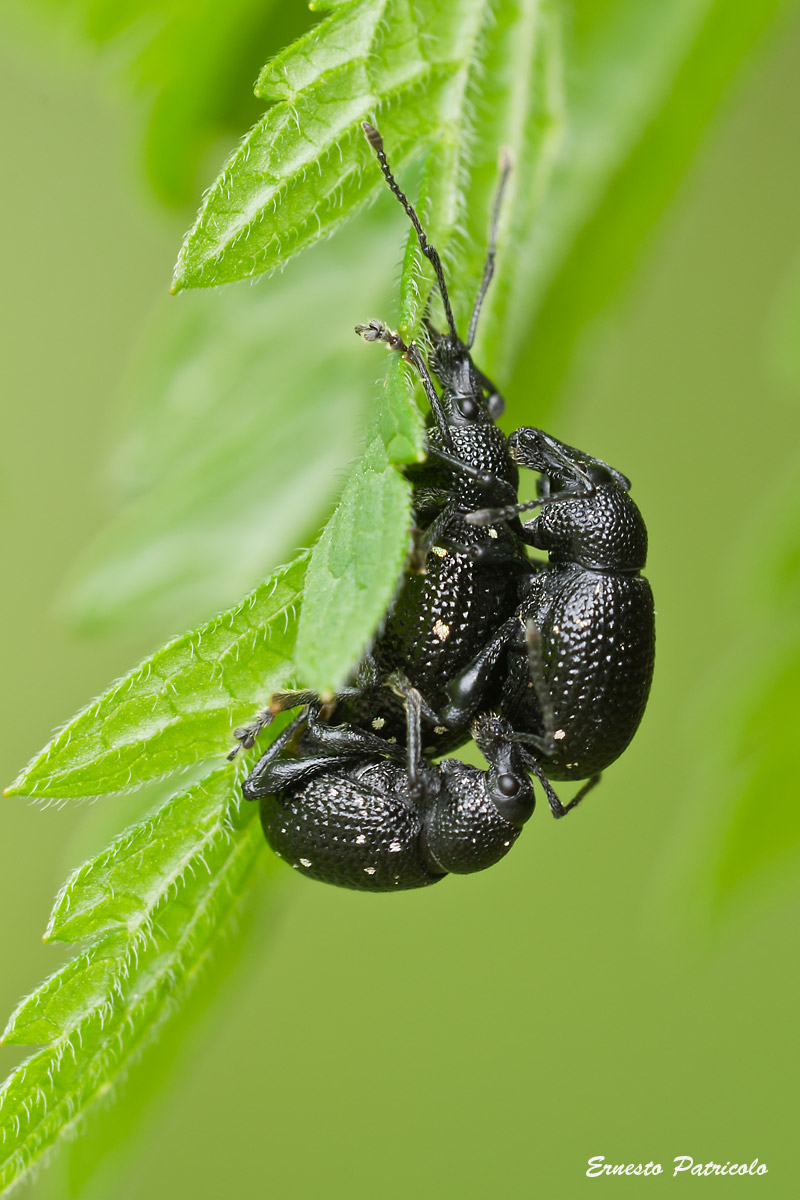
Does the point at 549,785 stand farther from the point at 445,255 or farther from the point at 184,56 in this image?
the point at 184,56

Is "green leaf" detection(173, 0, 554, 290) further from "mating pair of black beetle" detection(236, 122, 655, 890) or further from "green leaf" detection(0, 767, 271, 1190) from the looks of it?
"green leaf" detection(0, 767, 271, 1190)

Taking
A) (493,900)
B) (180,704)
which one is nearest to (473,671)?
(180,704)

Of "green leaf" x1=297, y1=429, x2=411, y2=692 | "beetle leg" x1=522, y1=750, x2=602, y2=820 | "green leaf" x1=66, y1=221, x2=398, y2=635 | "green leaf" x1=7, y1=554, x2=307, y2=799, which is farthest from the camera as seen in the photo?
"green leaf" x1=66, y1=221, x2=398, y2=635

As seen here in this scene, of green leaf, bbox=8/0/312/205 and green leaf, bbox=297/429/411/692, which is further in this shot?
green leaf, bbox=8/0/312/205

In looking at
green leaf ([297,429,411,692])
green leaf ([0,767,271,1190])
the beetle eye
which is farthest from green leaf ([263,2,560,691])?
green leaf ([0,767,271,1190])

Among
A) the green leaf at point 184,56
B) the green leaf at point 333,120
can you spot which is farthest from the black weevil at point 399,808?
the green leaf at point 184,56

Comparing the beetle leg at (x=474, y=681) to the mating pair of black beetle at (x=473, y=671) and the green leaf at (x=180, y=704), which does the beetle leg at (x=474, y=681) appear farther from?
the green leaf at (x=180, y=704)
